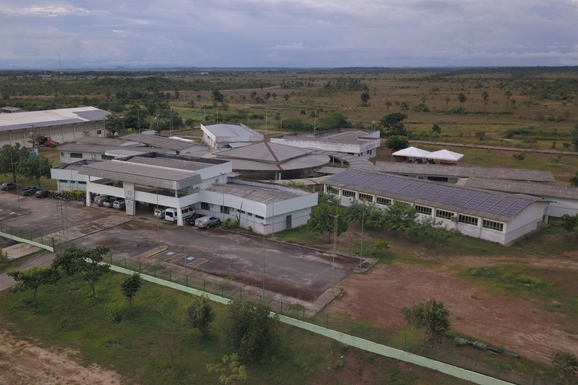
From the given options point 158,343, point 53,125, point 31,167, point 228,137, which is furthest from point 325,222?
point 53,125

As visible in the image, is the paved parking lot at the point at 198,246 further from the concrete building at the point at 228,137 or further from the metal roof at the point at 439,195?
the concrete building at the point at 228,137

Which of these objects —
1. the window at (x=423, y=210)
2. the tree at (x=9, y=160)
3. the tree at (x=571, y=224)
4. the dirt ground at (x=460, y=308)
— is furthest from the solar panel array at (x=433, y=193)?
the tree at (x=9, y=160)

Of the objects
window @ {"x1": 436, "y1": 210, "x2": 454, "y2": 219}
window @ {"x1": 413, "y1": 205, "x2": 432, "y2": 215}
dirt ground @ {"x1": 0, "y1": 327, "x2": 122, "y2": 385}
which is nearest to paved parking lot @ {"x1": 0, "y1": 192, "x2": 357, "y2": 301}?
dirt ground @ {"x1": 0, "y1": 327, "x2": 122, "y2": 385}

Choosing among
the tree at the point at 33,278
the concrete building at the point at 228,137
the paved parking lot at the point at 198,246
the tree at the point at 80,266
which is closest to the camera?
the tree at the point at 33,278

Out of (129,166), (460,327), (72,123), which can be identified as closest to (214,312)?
(460,327)

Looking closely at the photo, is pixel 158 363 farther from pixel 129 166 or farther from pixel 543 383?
pixel 129 166

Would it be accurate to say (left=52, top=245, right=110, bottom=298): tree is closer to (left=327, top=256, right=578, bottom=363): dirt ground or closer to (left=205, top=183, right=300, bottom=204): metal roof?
(left=327, top=256, right=578, bottom=363): dirt ground
